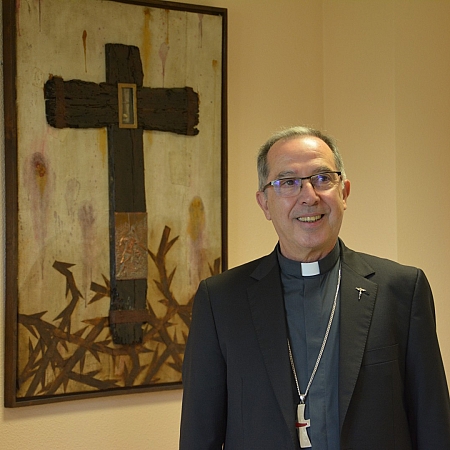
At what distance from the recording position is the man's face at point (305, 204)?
1.87m

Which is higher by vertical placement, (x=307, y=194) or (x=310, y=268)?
(x=307, y=194)

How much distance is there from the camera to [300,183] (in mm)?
1892

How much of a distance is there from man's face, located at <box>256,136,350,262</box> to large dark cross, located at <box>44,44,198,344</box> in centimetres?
93

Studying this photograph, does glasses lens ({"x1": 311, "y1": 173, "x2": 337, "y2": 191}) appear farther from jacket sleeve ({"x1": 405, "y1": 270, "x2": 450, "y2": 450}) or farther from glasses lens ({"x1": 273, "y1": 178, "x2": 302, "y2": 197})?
jacket sleeve ({"x1": 405, "y1": 270, "x2": 450, "y2": 450})

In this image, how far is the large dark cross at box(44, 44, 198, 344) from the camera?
276 centimetres

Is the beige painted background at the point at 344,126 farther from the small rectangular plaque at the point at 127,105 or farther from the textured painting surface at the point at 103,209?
the small rectangular plaque at the point at 127,105

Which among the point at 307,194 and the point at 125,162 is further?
the point at 125,162

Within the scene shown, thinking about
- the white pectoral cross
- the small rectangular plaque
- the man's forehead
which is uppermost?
the small rectangular plaque

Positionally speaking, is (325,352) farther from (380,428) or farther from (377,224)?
(377,224)

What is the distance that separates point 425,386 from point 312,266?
15.7 inches

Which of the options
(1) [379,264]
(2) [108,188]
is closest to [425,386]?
(1) [379,264]

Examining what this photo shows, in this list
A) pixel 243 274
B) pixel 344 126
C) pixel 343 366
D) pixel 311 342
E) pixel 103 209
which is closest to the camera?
pixel 343 366

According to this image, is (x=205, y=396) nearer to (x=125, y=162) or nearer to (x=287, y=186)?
(x=287, y=186)

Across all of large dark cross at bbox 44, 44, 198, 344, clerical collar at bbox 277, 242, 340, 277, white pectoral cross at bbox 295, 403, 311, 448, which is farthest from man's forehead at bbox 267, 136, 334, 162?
large dark cross at bbox 44, 44, 198, 344
